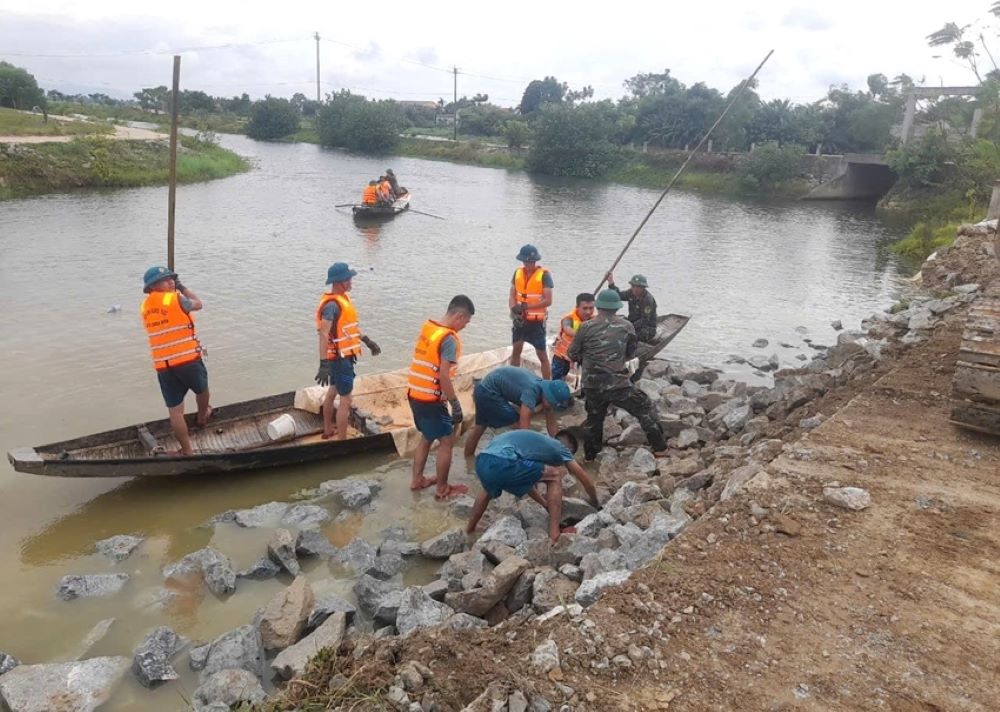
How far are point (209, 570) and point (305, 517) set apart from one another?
119cm

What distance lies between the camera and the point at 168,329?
694 cm

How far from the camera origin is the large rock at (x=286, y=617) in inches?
195

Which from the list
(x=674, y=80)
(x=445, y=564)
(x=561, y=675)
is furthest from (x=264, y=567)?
(x=674, y=80)

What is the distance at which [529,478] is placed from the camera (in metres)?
5.88

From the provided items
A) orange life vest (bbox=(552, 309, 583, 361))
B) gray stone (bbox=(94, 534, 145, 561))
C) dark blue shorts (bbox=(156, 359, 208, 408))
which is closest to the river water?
gray stone (bbox=(94, 534, 145, 561))

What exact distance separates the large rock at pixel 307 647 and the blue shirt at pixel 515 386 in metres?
2.49

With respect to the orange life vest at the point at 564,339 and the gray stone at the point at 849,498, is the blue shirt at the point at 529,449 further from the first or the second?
the orange life vest at the point at 564,339

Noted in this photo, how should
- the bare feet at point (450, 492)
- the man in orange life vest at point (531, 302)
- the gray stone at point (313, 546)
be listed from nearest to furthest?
the gray stone at point (313, 546)
the bare feet at point (450, 492)
the man in orange life vest at point (531, 302)

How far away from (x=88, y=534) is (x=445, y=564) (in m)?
3.27

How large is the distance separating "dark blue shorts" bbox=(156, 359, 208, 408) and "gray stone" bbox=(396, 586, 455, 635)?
3309 mm

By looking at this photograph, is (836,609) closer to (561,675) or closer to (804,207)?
(561,675)

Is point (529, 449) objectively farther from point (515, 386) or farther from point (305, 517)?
point (305, 517)

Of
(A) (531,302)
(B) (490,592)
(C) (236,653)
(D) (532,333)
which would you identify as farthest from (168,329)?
(D) (532,333)

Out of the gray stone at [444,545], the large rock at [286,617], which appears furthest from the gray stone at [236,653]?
the gray stone at [444,545]
